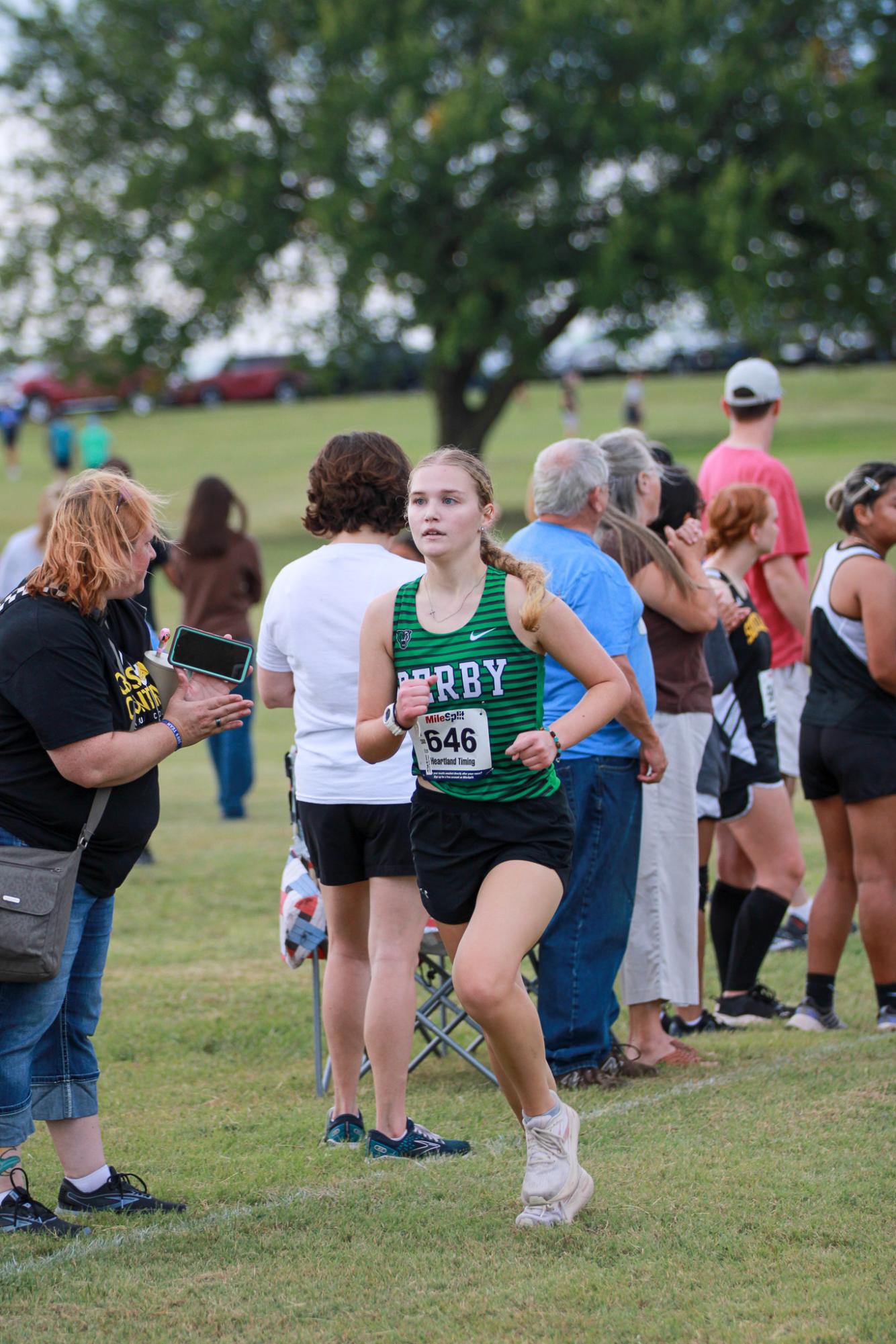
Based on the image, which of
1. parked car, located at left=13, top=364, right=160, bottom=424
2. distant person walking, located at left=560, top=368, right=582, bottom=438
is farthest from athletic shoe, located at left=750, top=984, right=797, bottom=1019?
parked car, located at left=13, top=364, right=160, bottom=424

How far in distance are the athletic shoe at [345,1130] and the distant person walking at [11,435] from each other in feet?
123

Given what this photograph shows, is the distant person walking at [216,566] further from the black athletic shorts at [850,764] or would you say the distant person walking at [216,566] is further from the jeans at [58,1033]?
the jeans at [58,1033]

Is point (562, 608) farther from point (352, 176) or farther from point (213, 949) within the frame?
point (352, 176)

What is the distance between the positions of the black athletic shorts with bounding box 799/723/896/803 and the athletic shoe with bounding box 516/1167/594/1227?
2330 mm

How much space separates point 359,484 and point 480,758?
127 centimetres

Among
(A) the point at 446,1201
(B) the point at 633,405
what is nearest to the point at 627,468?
(A) the point at 446,1201

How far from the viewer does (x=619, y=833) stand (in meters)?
5.36

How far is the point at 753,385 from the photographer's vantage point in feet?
24.6

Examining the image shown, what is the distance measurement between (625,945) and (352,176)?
21319 mm

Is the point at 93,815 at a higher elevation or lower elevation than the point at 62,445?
lower

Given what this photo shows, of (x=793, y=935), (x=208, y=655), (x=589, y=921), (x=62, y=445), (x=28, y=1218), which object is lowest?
(x=793, y=935)

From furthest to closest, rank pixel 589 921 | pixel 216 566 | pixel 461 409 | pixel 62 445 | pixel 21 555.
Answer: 1. pixel 62 445
2. pixel 461 409
3. pixel 216 566
4. pixel 21 555
5. pixel 589 921

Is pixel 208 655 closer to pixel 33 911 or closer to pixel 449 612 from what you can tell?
pixel 449 612

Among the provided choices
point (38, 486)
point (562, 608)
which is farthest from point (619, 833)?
point (38, 486)
